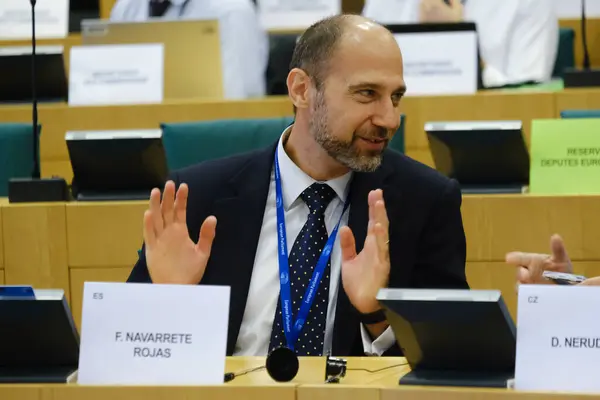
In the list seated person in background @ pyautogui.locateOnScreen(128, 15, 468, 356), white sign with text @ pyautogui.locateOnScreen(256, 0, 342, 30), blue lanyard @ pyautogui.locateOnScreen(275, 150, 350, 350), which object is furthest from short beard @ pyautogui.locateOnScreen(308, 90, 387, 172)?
white sign with text @ pyautogui.locateOnScreen(256, 0, 342, 30)

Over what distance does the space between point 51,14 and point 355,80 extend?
15.0 ft

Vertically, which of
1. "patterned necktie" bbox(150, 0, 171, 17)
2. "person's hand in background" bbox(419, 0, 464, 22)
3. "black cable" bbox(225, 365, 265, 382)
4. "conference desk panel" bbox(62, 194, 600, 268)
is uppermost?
"patterned necktie" bbox(150, 0, 171, 17)

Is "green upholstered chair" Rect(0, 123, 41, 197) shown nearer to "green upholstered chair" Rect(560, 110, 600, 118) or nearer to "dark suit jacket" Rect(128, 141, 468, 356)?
"dark suit jacket" Rect(128, 141, 468, 356)

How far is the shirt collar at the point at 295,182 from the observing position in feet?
8.88

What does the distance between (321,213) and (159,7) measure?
3779mm

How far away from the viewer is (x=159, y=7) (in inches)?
246

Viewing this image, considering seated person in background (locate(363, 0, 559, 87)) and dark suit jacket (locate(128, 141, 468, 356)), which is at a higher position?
seated person in background (locate(363, 0, 559, 87))

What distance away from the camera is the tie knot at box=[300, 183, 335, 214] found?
8.80 feet

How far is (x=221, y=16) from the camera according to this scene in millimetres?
6215

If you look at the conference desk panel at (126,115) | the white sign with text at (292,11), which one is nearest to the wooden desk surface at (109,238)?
the conference desk panel at (126,115)

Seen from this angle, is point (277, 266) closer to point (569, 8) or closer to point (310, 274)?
point (310, 274)

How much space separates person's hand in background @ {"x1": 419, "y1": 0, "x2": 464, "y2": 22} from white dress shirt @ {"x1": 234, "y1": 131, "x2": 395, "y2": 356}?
3.25 m

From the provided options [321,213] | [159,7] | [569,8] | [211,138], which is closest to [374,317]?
[321,213]

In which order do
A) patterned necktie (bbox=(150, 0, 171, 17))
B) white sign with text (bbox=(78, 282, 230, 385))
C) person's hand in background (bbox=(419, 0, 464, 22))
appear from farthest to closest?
patterned necktie (bbox=(150, 0, 171, 17)) → person's hand in background (bbox=(419, 0, 464, 22)) → white sign with text (bbox=(78, 282, 230, 385))
